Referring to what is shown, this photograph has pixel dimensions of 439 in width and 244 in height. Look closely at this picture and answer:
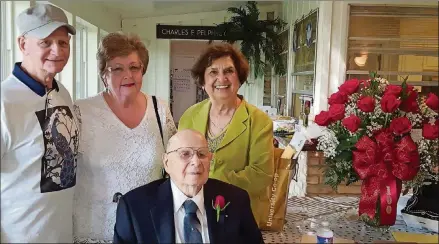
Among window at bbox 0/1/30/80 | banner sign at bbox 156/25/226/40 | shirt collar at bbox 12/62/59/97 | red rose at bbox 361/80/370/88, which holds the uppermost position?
banner sign at bbox 156/25/226/40

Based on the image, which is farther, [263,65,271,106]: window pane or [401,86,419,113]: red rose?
[263,65,271,106]: window pane

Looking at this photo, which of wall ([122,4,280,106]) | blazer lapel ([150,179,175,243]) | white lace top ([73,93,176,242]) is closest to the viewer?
blazer lapel ([150,179,175,243])

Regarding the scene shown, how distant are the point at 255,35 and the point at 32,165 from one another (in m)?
0.75

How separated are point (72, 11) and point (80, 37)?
98mm

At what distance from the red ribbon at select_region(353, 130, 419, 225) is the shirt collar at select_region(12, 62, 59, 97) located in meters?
0.86

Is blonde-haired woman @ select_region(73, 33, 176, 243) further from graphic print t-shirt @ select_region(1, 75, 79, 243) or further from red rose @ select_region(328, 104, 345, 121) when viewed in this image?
red rose @ select_region(328, 104, 345, 121)

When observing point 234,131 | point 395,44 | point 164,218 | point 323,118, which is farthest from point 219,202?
point 395,44

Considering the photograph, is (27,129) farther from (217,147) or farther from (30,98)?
(217,147)

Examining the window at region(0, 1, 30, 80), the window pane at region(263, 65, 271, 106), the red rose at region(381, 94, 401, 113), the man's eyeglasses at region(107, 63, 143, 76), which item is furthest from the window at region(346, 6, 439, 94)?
the window at region(0, 1, 30, 80)

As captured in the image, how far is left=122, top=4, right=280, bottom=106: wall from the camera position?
1283 mm

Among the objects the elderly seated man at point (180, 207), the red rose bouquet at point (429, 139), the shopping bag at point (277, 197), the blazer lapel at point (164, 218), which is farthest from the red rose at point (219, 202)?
the red rose bouquet at point (429, 139)

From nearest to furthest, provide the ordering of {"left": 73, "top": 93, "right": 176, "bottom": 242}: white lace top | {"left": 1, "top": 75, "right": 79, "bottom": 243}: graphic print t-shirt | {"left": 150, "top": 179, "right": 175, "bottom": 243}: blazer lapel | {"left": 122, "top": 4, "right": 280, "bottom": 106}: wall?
1. {"left": 1, "top": 75, "right": 79, "bottom": 243}: graphic print t-shirt
2. {"left": 150, "top": 179, "right": 175, "bottom": 243}: blazer lapel
3. {"left": 73, "top": 93, "right": 176, "bottom": 242}: white lace top
4. {"left": 122, "top": 4, "right": 280, "bottom": 106}: wall

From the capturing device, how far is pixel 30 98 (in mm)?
935

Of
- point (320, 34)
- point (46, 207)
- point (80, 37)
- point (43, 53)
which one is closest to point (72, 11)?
point (80, 37)
